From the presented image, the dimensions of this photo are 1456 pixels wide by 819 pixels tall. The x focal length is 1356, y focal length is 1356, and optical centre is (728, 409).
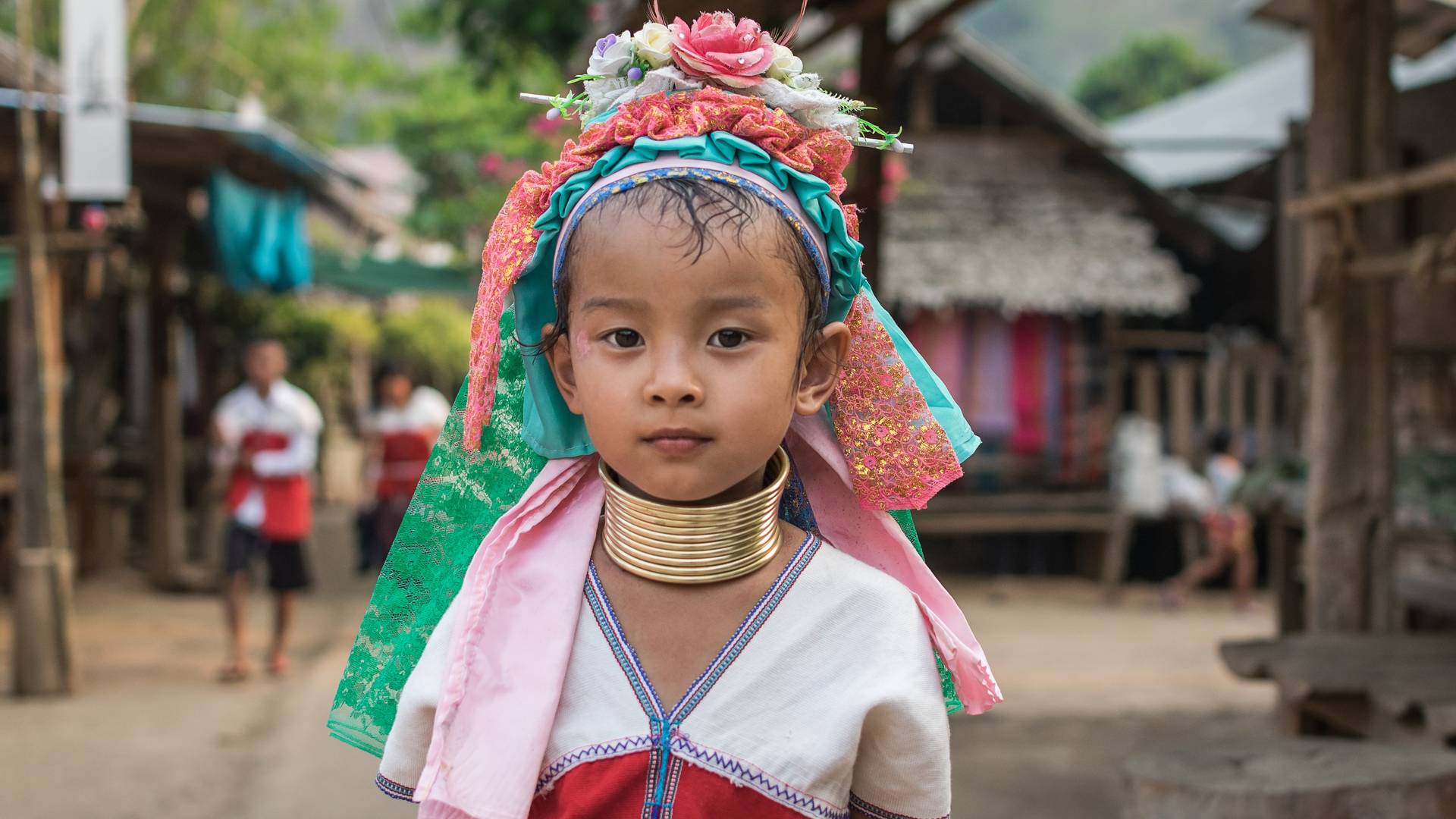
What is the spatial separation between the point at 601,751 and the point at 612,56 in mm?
893

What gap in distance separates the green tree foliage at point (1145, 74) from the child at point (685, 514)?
24734 mm

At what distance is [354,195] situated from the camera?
13648 millimetres

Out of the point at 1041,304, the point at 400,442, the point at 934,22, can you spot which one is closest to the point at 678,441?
the point at 934,22

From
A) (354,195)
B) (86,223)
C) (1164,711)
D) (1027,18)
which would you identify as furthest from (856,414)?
(1027,18)

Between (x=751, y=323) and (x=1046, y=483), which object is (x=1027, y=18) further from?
(x=751, y=323)

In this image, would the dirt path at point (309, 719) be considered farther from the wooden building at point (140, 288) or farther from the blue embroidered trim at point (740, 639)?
the blue embroidered trim at point (740, 639)

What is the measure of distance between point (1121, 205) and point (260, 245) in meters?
7.33

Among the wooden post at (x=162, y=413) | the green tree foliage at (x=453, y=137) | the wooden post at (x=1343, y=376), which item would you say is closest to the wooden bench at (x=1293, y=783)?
the wooden post at (x=1343, y=376)

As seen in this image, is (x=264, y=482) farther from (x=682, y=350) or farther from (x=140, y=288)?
(x=140, y=288)

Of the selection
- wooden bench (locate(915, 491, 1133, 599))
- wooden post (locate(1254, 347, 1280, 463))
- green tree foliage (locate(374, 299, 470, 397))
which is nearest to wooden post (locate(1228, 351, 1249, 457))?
wooden post (locate(1254, 347, 1280, 463))

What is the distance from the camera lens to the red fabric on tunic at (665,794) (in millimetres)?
1685

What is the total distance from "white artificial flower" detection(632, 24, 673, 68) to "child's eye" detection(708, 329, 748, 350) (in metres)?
0.38

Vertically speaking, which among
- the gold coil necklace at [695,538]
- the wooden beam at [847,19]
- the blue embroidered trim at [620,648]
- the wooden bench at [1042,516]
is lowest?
the wooden bench at [1042,516]

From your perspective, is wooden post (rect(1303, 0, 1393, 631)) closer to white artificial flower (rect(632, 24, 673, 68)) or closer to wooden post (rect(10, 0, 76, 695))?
white artificial flower (rect(632, 24, 673, 68))
